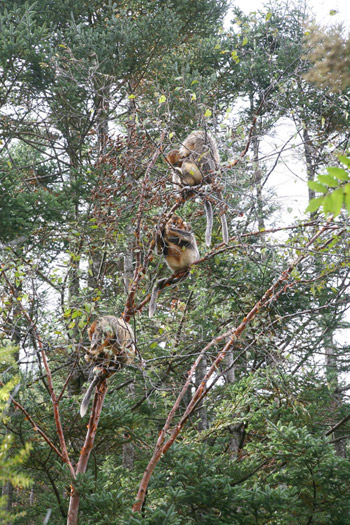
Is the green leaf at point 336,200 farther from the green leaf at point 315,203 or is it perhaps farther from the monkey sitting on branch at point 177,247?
the monkey sitting on branch at point 177,247

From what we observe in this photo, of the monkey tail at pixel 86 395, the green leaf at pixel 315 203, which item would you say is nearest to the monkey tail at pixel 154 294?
the monkey tail at pixel 86 395

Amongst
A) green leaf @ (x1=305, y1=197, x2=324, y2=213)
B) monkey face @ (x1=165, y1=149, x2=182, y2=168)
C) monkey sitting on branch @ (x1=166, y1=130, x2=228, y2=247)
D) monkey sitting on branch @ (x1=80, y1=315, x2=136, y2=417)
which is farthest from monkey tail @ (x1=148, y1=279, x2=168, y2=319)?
green leaf @ (x1=305, y1=197, x2=324, y2=213)

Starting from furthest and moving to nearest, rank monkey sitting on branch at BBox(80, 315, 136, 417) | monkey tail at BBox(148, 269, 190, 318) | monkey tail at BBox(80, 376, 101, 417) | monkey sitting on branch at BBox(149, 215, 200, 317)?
monkey tail at BBox(148, 269, 190, 318)
monkey sitting on branch at BBox(149, 215, 200, 317)
monkey tail at BBox(80, 376, 101, 417)
monkey sitting on branch at BBox(80, 315, 136, 417)

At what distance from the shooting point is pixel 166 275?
5148 millimetres

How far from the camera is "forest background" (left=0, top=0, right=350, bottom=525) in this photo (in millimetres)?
4332

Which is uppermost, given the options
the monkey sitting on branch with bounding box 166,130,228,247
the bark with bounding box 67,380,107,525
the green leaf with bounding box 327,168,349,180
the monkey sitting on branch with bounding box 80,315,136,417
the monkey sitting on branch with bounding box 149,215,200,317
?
the monkey sitting on branch with bounding box 166,130,228,247

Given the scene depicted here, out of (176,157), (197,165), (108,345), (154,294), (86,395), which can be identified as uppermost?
(176,157)

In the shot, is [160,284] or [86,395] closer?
[86,395]

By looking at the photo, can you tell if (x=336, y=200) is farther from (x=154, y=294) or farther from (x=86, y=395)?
(x=86, y=395)

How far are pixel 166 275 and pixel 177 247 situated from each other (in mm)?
1092

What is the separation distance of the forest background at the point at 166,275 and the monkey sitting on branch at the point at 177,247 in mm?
129

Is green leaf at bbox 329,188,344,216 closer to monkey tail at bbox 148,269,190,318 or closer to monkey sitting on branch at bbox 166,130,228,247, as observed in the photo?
monkey sitting on branch at bbox 166,130,228,247

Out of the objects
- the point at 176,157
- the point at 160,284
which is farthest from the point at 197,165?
the point at 160,284

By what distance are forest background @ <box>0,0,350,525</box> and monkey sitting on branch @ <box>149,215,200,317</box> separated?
129mm
